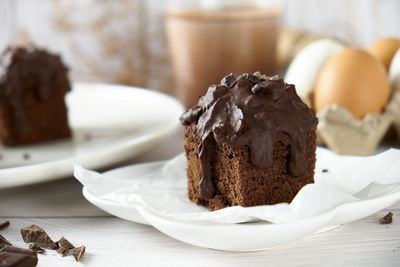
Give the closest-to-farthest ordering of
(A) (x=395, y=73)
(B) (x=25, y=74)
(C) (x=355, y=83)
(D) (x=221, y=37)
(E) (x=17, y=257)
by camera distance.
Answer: (E) (x=17, y=257) → (C) (x=355, y=83) → (A) (x=395, y=73) → (B) (x=25, y=74) → (D) (x=221, y=37)

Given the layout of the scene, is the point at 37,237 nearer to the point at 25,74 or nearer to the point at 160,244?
the point at 160,244

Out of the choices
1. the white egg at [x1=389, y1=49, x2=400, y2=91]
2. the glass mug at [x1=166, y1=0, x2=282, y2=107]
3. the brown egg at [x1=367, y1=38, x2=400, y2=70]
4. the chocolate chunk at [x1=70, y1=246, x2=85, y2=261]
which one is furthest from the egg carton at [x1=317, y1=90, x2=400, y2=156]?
the chocolate chunk at [x1=70, y1=246, x2=85, y2=261]

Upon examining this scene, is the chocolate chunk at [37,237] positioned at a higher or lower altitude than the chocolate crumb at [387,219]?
higher

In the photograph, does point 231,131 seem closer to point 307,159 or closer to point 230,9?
point 307,159

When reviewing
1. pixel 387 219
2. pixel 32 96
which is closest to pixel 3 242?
pixel 387 219

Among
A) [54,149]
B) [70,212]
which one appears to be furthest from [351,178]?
[54,149]

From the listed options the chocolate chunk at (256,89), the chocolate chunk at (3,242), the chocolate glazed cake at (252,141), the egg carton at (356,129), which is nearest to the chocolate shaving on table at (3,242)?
the chocolate chunk at (3,242)

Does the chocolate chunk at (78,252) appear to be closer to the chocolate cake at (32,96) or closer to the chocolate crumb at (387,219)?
the chocolate crumb at (387,219)
